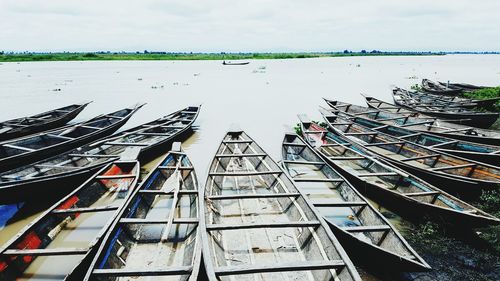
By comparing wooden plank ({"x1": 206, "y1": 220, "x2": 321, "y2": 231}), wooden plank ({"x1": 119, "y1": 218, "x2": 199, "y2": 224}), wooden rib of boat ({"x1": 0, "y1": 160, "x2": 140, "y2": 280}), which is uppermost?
wooden plank ({"x1": 206, "y1": 220, "x2": 321, "y2": 231})

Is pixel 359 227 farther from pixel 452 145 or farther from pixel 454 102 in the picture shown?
pixel 454 102

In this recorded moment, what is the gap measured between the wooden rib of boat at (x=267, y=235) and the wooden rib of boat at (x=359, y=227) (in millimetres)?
569

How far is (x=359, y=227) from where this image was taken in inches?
197

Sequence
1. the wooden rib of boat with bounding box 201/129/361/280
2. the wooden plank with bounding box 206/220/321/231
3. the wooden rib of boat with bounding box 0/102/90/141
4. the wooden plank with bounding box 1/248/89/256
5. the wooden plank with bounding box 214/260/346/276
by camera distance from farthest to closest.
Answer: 1. the wooden rib of boat with bounding box 0/102/90/141
2. the wooden plank with bounding box 206/220/321/231
3. the wooden plank with bounding box 1/248/89/256
4. the wooden rib of boat with bounding box 201/129/361/280
5. the wooden plank with bounding box 214/260/346/276

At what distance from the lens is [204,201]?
5.73m

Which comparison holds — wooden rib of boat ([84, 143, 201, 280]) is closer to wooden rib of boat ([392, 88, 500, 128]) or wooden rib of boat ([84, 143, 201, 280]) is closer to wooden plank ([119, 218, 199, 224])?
wooden plank ([119, 218, 199, 224])

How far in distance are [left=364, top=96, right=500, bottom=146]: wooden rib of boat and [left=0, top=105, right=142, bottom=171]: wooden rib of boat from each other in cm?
1317

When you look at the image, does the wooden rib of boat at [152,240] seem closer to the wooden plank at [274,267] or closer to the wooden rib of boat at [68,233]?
the wooden rib of boat at [68,233]

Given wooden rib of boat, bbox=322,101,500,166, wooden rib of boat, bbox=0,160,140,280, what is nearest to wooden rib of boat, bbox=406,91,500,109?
wooden rib of boat, bbox=322,101,500,166

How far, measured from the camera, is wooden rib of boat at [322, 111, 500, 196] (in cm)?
659

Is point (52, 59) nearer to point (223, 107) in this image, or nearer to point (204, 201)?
point (223, 107)

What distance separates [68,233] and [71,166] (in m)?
3.57

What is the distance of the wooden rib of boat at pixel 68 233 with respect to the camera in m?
4.41

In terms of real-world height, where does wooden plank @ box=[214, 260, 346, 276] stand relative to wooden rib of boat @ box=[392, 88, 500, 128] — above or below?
above
